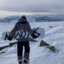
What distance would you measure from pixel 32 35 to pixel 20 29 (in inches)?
13.5

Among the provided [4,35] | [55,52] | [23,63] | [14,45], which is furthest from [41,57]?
[14,45]

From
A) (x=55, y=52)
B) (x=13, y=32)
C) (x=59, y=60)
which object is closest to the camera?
(x=13, y=32)

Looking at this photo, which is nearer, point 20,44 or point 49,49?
point 20,44

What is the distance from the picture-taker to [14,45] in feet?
32.0

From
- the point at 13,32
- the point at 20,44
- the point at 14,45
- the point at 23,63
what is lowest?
the point at 14,45

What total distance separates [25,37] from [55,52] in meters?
2.41

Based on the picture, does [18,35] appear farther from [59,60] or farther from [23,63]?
[59,60]

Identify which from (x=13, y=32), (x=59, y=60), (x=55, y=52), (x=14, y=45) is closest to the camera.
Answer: (x=13, y=32)

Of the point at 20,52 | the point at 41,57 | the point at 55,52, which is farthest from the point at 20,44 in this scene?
the point at 55,52

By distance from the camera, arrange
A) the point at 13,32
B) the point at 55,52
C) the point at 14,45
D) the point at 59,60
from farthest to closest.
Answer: the point at 14,45
the point at 55,52
the point at 59,60
the point at 13,32

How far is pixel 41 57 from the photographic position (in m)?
6.09

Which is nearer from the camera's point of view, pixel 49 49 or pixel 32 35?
pixel 32 35

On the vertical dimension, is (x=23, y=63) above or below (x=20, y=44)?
below

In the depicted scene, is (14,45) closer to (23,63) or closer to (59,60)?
(59,60)
